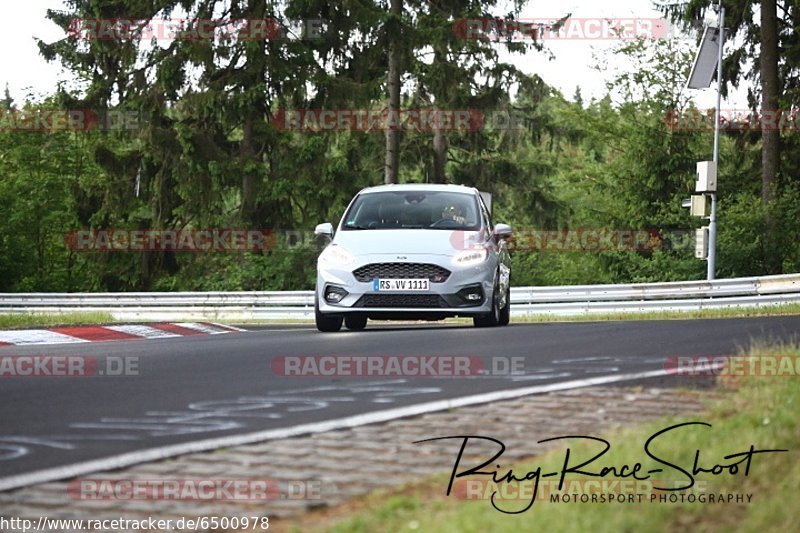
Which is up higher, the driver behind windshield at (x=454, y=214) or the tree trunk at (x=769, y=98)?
the tree trunk at (x=769, y=98)

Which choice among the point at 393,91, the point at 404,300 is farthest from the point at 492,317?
the point at 393,91

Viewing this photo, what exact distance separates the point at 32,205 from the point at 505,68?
85.3ft

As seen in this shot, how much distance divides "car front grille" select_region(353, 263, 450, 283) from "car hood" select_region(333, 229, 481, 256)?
0.17m

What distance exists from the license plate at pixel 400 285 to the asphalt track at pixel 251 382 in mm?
610

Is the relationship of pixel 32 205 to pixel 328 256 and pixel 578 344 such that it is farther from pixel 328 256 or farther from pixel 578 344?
pixel 578 344

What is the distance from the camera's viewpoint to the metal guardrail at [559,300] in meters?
27.1

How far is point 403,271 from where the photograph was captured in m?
16.2

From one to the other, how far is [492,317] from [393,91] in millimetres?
22239

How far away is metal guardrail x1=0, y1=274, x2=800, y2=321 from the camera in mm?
27125

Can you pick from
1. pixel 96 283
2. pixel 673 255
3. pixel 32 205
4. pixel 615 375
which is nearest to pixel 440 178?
pixel 673 255

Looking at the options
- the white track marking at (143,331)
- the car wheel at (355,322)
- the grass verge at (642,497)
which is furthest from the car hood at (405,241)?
the grass verge at (642,497)

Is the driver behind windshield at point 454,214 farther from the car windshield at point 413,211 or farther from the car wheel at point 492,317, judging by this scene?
the car wheel at point 492,317

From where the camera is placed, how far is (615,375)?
990 centimetres

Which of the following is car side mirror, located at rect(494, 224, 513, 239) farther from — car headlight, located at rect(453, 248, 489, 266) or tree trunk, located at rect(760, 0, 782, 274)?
tree trunk, located at rect(760, 0, 782, 274)
